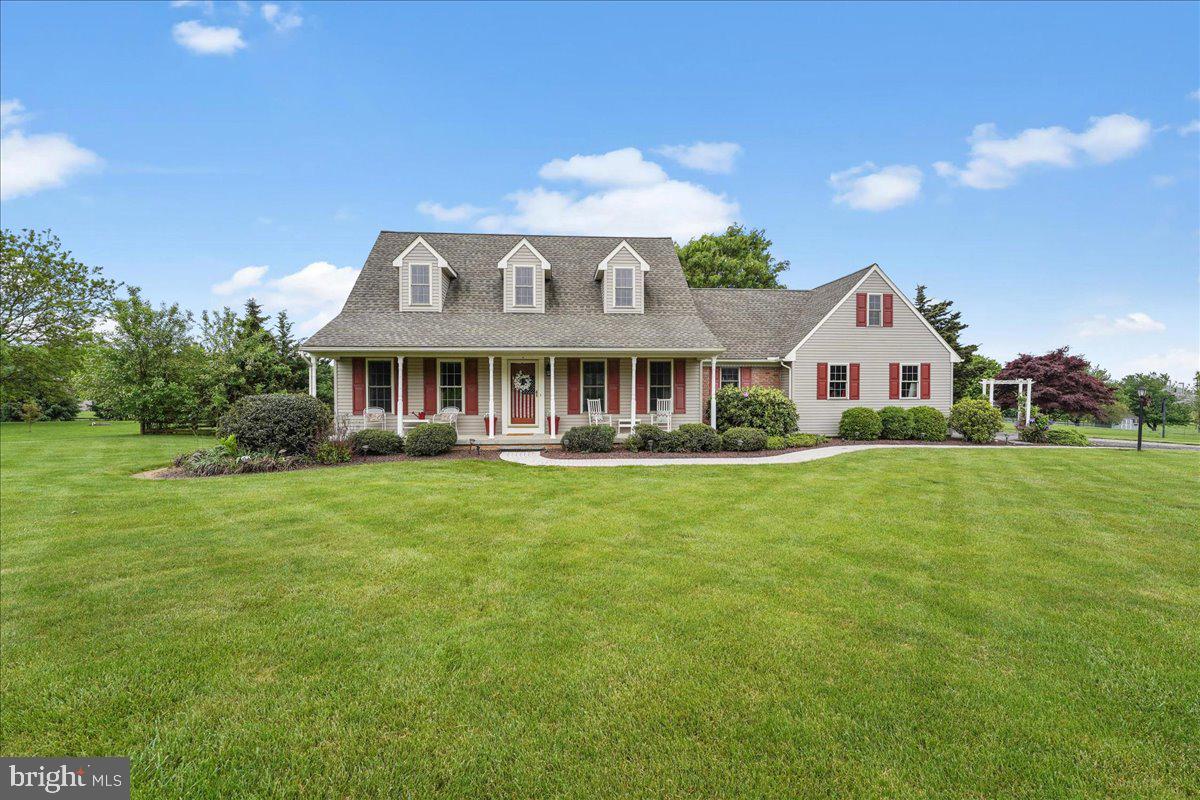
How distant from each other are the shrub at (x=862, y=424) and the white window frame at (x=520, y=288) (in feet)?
40.3

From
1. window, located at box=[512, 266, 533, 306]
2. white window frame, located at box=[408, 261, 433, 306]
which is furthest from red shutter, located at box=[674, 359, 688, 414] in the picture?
white window frame, located at box=[408, 261, 433, 306]

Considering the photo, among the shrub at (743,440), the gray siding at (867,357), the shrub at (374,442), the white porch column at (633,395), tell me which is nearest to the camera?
the shrub at (374,442)

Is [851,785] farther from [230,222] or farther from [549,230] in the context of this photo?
[549,230]

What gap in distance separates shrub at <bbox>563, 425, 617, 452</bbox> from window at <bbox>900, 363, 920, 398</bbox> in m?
12.5

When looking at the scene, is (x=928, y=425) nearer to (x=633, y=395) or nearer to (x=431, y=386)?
(x=633, y=395)

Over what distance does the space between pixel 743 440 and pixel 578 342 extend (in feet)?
19.8

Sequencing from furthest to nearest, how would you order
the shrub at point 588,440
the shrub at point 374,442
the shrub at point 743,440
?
1. the shrub at point 743,440
2. the shrub at point 588,440
3. the shrub at point 374,442

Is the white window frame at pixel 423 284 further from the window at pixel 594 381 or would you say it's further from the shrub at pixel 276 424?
the window at pixel 594 381

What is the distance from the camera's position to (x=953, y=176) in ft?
58.8

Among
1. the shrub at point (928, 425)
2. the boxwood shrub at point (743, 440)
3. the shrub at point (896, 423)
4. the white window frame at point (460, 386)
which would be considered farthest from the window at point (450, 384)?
the shrub at point (928, 425)

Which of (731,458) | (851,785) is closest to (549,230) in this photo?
(731,458)

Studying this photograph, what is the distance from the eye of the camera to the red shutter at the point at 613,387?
16922 mm

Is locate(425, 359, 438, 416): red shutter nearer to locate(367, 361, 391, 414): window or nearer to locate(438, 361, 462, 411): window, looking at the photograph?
locate(438, 361, 462, 411): window

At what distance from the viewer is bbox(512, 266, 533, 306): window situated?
17.5 meters
